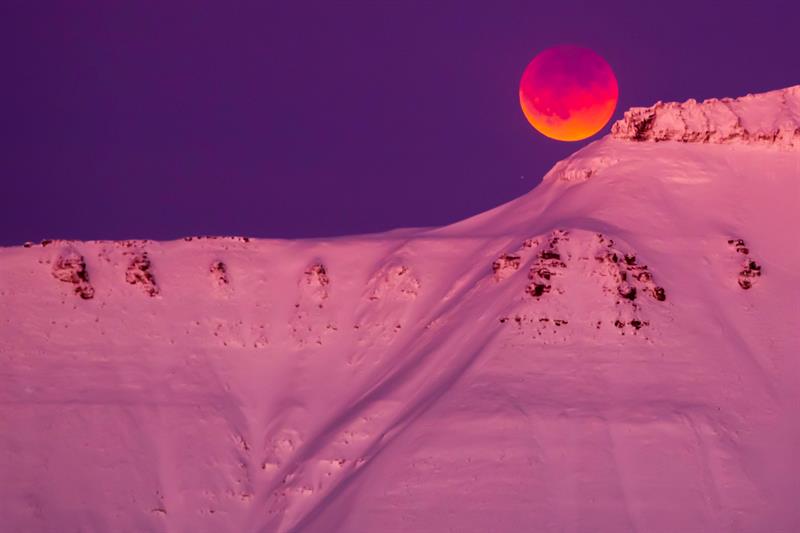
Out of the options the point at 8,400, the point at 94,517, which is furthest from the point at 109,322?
the point at 94,517

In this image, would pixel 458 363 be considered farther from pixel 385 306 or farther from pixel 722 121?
pixel 722 121

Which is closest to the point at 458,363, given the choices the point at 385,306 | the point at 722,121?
the point at 385,306

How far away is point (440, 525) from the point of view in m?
91.1

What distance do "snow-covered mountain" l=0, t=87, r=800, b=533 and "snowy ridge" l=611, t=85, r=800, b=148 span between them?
0.54ft

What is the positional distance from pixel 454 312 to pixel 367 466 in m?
17.7

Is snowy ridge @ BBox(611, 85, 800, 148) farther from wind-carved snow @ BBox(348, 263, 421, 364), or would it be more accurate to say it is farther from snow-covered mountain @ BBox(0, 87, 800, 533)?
wind-carved snow @ BBox(348, 263, 421, 364)

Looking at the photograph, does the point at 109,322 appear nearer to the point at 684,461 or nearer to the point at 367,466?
the point at 367,466

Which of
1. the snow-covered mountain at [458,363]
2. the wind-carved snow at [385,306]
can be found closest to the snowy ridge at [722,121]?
the snow-covered mountain at [458,363]

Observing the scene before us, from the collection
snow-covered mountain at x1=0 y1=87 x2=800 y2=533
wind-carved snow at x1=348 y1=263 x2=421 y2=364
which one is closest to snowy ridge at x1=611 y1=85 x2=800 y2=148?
snow-covered mountain at x1=0 y1=87 x2=800 y2=533

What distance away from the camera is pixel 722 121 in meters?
127

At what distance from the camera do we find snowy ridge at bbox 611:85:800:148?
126188mm

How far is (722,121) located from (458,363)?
32297 mm

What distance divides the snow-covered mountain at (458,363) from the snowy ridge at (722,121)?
16 centimetres

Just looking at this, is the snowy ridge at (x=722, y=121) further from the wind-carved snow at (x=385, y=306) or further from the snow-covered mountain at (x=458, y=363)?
the wind-carved snow at (x=385, y=306)
